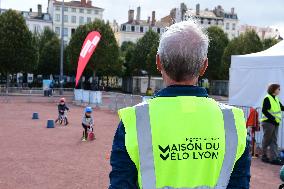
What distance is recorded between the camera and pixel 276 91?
10438mm

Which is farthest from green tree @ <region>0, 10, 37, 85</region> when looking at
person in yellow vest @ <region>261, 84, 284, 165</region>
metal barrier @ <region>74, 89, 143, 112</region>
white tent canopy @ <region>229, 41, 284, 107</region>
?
person in yellow vest @ <region>261, 84, 284, 165</region>

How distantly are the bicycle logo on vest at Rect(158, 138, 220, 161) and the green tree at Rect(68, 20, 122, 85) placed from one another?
4933 centimetres

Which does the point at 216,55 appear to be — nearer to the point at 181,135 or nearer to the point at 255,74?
the point at 255,74

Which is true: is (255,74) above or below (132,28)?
below

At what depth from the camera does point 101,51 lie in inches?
2037

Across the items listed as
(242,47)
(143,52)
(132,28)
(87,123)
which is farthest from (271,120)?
(132,28)

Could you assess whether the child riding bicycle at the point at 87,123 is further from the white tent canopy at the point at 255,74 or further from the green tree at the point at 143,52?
the green tree at the point at 143,52

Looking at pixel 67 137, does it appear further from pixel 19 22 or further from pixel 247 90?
pixel 19 22

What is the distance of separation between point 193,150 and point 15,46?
47980 mm

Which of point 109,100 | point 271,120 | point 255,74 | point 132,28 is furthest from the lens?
point 132,28

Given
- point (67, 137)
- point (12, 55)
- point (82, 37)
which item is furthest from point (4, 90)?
point (67, 137)

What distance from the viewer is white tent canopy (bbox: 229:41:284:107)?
42.6ft

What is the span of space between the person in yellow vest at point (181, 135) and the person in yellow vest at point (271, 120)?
8826 mm

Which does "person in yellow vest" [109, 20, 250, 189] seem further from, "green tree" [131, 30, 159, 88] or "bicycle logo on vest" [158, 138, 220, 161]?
A: "green tree" [131, 30, 159, 88]
